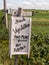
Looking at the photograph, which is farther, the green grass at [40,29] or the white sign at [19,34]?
the green grass at [40,29]

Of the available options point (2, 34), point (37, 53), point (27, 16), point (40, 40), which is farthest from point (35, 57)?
point (27, 16)

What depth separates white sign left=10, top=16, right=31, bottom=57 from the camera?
410cm

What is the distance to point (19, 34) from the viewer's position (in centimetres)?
413

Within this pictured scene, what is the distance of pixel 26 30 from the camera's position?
415 centimetres

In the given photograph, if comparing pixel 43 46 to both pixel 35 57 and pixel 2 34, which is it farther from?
pixel 2 34

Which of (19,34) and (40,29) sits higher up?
(19,34)

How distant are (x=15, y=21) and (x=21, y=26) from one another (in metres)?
0.11

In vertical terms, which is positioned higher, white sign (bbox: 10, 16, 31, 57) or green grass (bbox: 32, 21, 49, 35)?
white sign (bbox: 10, 16, 31, 57)

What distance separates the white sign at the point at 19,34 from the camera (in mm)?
4098

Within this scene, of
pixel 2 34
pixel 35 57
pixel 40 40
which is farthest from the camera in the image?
pixel 2 34

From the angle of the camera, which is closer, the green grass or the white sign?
the white sign

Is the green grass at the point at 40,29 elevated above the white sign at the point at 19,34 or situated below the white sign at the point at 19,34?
below

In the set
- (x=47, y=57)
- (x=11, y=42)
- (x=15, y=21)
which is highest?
(x=15, y=21)

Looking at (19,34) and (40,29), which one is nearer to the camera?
(19,34)
